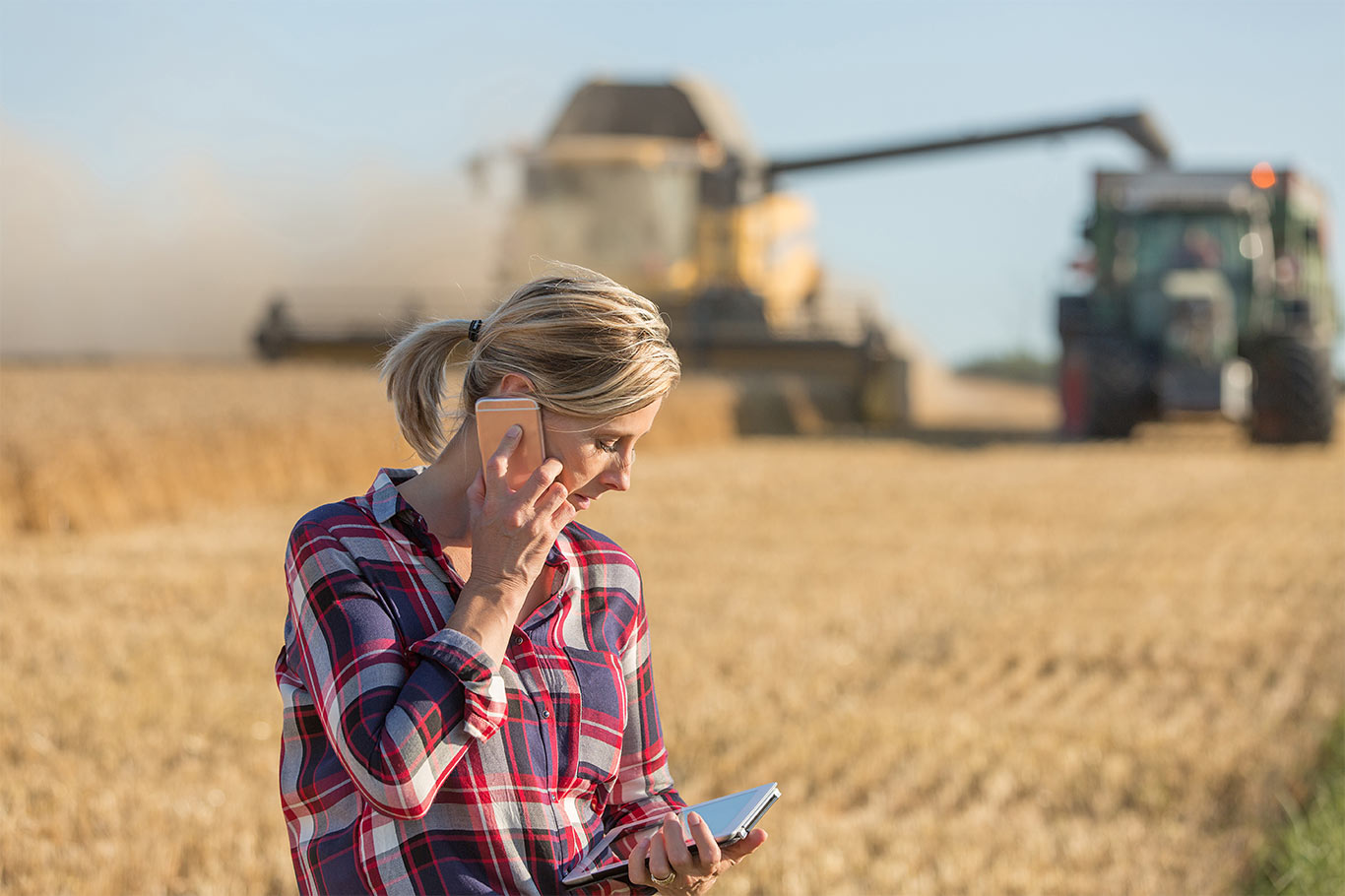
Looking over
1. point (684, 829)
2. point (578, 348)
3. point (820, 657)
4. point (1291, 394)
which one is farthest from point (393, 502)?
point (1291, 394)

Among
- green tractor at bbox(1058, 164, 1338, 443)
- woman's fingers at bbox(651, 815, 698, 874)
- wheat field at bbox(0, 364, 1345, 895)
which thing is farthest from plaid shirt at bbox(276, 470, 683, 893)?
green tractor at bbox(1058, 164, 1338, 443)

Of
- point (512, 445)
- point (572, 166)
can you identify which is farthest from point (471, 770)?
point (572, 166)

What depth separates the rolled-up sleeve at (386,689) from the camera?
1.68 meters

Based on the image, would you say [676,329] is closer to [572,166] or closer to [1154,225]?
[572,166]

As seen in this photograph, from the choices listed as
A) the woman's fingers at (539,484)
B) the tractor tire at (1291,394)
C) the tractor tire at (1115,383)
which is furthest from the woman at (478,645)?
the tractor tire at (1291,394)

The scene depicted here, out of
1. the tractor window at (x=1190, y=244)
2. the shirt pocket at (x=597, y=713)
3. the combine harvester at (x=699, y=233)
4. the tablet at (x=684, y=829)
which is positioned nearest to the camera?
the tablet at (x=684, y=829)

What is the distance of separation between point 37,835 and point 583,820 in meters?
2.25

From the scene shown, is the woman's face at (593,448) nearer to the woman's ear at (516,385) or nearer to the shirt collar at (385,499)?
the woman's ear at (516,385)

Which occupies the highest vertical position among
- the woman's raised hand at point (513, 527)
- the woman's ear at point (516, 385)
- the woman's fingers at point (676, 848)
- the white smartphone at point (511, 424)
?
the woman's ear at point (516, 385)

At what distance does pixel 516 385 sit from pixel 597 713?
45 centimetres

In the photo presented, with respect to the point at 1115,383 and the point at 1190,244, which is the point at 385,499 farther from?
the point at 1190,244

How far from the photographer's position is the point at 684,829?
5.91 ft

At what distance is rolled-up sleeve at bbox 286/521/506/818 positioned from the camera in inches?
66.1

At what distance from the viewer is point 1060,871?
3668mm
